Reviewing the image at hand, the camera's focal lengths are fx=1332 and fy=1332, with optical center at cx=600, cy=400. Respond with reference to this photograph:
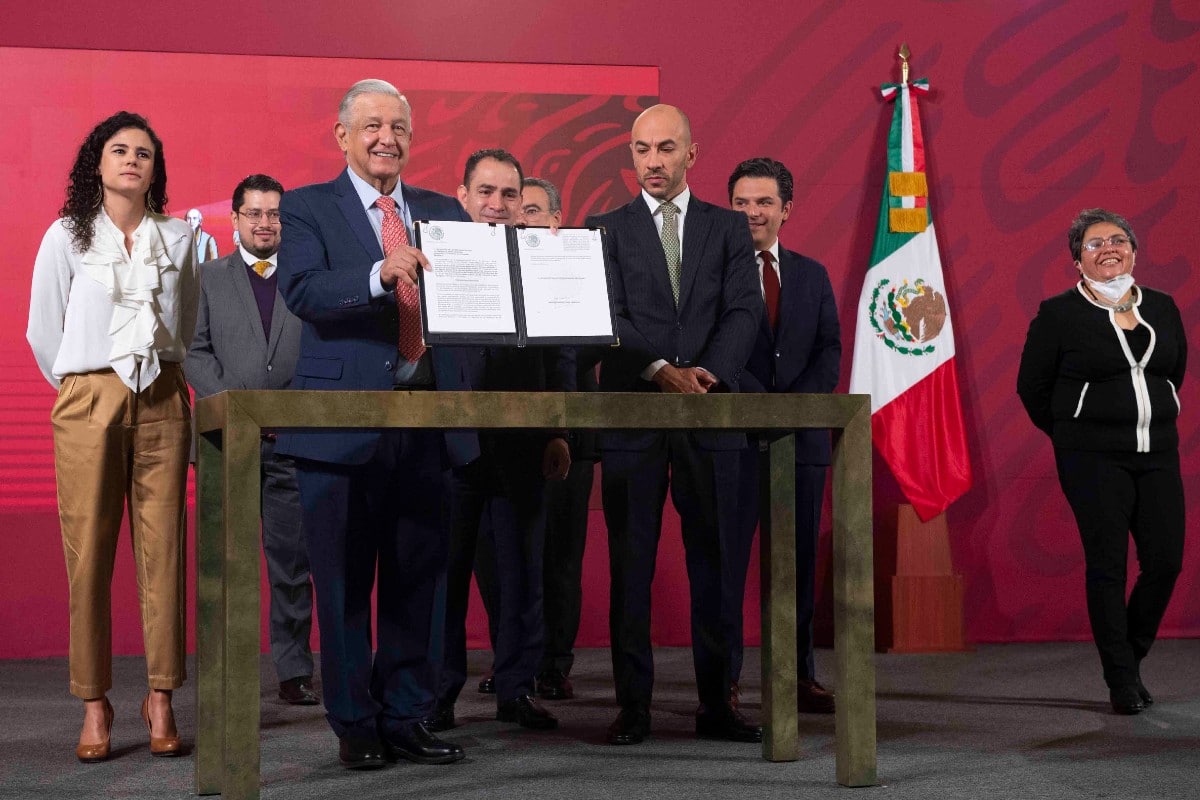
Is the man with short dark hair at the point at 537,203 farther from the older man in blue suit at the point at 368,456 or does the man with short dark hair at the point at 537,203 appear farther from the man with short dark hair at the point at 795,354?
the older man in blue suit at the point at 368,456

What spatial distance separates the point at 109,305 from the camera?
10.8ft

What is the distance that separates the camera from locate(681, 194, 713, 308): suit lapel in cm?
353

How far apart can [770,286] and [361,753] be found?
6.44 feet

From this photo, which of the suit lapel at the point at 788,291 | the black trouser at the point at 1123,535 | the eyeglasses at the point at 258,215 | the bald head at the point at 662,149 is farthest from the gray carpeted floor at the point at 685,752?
the eyeglasses at the point at 258,215

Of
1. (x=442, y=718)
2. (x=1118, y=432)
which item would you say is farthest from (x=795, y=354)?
(x=442, y=718)

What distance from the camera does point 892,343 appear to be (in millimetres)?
5629

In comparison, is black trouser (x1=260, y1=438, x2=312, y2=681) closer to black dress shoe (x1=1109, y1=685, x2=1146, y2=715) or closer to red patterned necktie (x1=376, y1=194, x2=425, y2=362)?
red patterned necktie (x1=376, y1=194, x2=425, y2=362)

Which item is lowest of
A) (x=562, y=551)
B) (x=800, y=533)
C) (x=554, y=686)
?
(x=554, y=686)

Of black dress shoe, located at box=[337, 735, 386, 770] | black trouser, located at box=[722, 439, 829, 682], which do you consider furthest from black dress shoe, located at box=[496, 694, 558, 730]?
black dress shoe, located at box=[337, 735, 386, 770]

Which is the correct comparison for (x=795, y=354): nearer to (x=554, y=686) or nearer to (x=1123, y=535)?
(x=1123, y=535)

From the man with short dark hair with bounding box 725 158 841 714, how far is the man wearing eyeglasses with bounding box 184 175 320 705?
1470mm

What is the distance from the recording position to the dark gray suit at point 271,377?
14.0 feet

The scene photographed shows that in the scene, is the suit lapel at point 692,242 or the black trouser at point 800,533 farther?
the black trouser at point 800,533

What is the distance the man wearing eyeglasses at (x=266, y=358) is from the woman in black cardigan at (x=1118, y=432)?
2.42m
